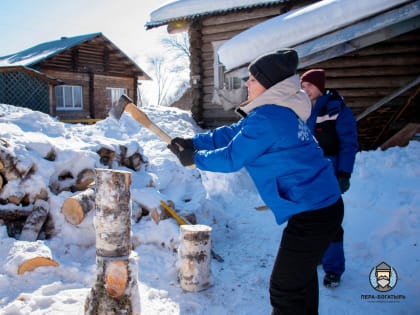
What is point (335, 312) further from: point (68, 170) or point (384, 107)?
point (384, 107)

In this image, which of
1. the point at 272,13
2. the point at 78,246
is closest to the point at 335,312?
the point at 78,246

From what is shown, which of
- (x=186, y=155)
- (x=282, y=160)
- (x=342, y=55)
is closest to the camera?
(x=282, y=160)

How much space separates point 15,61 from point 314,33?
1445 cm

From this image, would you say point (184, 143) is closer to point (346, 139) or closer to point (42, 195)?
point (346, 139)

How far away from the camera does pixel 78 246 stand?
3.62 metres

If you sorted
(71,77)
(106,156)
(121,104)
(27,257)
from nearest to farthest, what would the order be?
(27,257) < (121,104) < (106,156) < (71,77)

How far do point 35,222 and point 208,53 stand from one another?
23.5ft

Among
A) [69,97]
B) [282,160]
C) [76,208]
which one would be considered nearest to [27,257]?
[76,208]

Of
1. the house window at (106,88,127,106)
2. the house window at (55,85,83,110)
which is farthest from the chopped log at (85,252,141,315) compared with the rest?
the house window at (106,88,127,106)

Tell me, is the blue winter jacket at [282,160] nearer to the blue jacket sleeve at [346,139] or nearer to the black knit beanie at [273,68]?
the black knit beanie at [273,68]

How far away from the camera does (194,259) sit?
3.12 metres

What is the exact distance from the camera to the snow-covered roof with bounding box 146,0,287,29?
8.38m

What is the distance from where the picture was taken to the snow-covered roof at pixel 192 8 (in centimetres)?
838

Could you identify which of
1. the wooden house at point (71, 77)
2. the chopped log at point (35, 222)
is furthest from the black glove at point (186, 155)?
the wooden house at point (71, 77)
